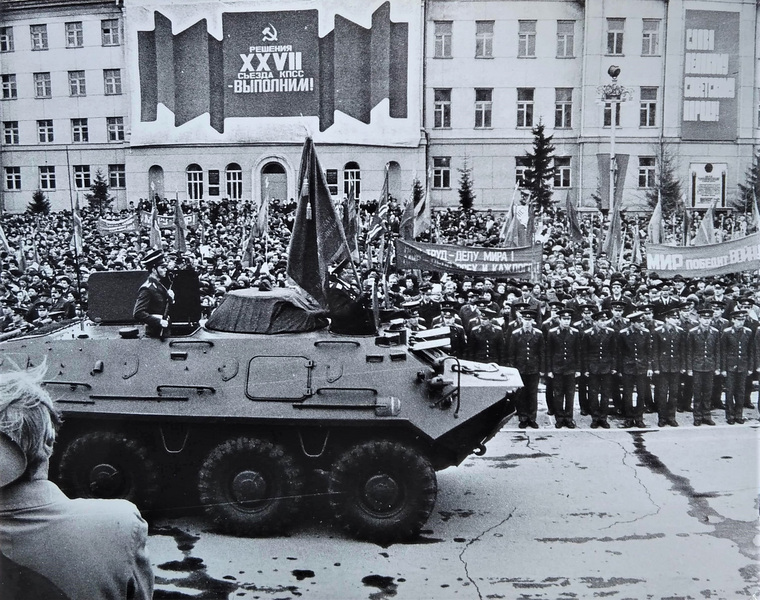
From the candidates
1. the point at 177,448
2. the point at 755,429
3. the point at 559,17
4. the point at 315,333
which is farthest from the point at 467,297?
the point at 559,17

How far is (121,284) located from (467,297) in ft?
24.0

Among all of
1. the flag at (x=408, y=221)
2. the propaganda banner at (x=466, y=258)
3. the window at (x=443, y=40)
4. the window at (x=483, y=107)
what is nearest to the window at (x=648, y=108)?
the window at (x=483, y=107)

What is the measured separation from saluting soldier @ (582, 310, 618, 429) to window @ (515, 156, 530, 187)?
13291 millimetres

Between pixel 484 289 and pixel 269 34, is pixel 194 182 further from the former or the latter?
pixel 484 289

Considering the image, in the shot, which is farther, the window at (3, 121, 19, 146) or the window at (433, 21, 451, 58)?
the window at (433, 21, 451, 58)

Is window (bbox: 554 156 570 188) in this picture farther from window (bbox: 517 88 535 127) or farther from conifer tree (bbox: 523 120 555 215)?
window (bbox: 517 88 535 127)

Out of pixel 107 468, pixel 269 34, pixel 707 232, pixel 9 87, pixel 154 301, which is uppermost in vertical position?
pixel 269 34

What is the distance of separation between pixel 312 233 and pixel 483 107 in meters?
15.2

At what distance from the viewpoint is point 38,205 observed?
17.0 m

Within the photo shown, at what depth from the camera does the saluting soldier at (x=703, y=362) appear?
10680 millimetres

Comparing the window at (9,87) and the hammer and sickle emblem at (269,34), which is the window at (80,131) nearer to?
the window at (9,87)

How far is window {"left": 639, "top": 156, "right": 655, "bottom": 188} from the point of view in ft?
67.2

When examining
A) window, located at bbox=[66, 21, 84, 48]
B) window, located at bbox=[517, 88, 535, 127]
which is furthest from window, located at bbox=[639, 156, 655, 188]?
window, located at bbox=[66, 21, 84, 48]

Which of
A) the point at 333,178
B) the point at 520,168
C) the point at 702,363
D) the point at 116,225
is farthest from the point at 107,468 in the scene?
the point at 520,168
